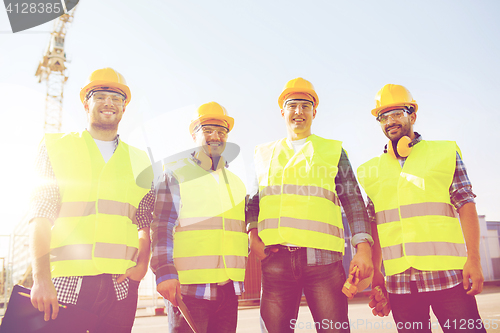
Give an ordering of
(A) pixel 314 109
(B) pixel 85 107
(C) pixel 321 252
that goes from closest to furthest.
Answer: (C) pixel 321 252
(B) pixel 85 107
(A) pixel 314 109

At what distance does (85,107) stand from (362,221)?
8.45 feet

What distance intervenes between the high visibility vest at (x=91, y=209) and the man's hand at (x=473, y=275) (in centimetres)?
261

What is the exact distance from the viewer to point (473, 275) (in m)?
2.84

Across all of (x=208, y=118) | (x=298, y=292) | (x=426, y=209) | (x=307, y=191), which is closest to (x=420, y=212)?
(x=426, y=209)

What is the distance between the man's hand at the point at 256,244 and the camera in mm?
3052

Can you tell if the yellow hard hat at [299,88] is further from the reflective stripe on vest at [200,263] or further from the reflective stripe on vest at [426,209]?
the reflective stripe on vest at [200,263]

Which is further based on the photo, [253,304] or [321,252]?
[253,304]

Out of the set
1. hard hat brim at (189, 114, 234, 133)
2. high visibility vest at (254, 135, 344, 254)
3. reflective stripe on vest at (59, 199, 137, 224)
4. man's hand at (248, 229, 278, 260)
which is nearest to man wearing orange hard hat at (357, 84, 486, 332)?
high visibility vest at (254, 135, 344, 254)

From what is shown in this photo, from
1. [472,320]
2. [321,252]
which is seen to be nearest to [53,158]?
[321,252]

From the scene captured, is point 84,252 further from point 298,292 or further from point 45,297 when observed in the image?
point 298,292

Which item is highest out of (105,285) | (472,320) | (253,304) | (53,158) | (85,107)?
(85,107)

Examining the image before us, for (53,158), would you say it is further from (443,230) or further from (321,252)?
(443,230)

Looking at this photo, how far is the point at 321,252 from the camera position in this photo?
287cm

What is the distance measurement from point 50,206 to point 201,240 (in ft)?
3.74
